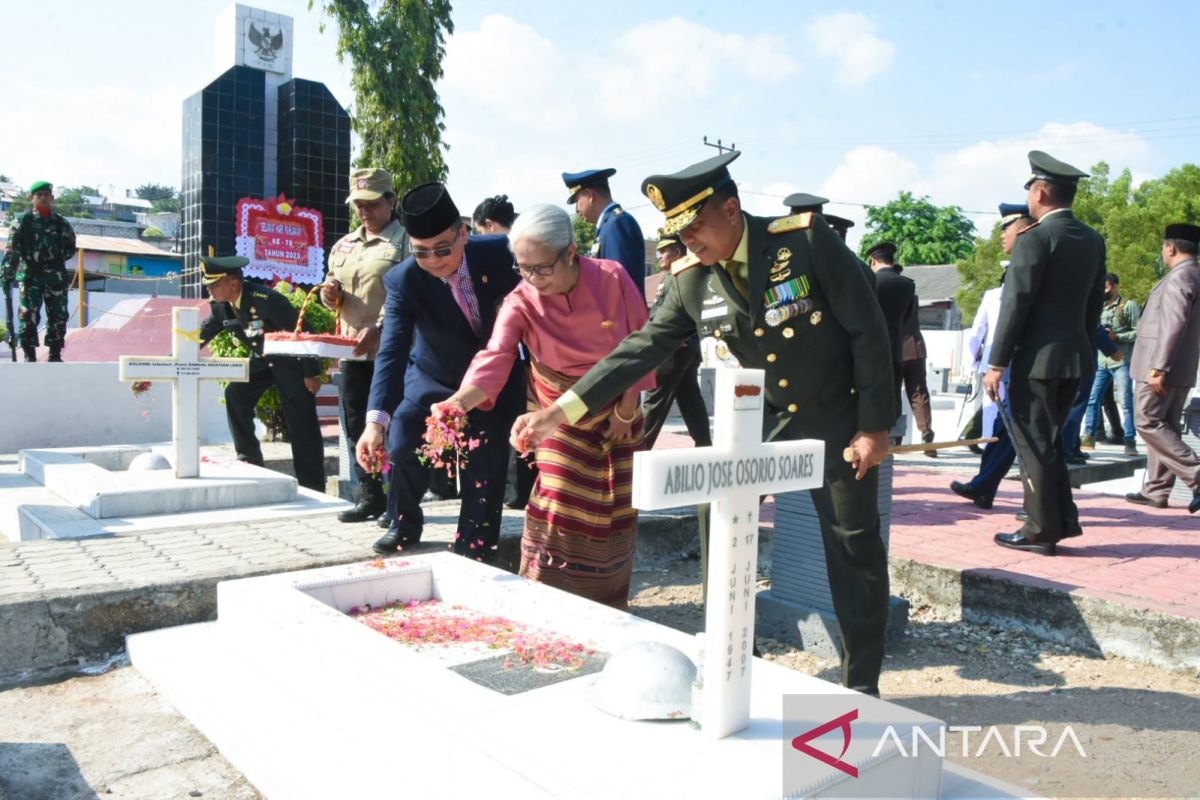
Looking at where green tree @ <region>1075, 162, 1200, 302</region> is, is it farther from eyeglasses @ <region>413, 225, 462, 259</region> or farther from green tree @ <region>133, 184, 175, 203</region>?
green tree @ <region>133, 184, 175, 203</region>

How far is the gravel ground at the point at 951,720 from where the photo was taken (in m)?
2.88

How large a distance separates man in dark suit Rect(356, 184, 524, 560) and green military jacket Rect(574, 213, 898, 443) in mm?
1366

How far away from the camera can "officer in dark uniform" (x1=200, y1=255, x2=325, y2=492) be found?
684 cm

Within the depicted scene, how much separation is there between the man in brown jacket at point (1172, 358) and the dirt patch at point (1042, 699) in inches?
123

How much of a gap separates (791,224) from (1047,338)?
8.50ft

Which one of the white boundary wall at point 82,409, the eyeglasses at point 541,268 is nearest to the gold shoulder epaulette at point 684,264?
the eyeglasses at point 541,268

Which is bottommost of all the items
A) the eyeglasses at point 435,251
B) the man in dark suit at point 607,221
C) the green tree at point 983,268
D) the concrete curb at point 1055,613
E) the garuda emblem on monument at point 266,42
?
the concrete curb at point 1055,613

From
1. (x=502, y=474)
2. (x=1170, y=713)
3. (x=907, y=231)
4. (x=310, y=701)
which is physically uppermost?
(x=907, y=231)

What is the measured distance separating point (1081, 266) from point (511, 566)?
344cm

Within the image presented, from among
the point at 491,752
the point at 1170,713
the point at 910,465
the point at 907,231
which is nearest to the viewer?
the point at 491,752

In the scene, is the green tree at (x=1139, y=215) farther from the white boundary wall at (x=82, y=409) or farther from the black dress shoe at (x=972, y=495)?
the white boundary wall at (x=82, y=409)

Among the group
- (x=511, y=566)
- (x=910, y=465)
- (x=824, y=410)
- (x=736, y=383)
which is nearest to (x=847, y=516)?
(x=824, y=410)

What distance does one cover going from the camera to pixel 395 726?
8.09ft

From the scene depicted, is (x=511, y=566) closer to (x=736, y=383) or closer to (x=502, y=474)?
(x=502, y=474)
